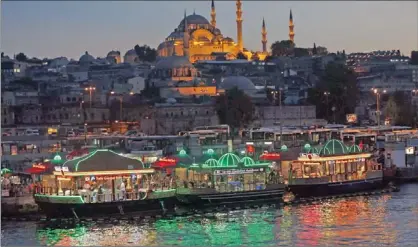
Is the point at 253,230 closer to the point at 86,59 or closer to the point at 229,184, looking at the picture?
the point at 229,184

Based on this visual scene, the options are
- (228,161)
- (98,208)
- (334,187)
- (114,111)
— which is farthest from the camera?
(114,111)

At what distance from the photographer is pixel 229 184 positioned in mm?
14586

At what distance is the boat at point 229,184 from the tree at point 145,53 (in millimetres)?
49594

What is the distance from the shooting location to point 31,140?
23.2 meters

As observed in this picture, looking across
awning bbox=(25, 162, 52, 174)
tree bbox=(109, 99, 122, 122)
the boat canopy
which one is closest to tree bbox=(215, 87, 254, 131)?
tree bbox=(109, 99, 122, 122)

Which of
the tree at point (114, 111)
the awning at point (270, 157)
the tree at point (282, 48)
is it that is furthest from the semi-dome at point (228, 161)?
the tree at point (282, 48)

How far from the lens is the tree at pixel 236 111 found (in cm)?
3146

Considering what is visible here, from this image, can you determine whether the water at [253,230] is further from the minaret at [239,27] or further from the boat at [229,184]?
the minaret at [239,27]

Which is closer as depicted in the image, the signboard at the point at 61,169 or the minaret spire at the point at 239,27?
the signboard at the point at 61,169

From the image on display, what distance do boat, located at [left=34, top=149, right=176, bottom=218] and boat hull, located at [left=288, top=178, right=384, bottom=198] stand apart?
A: 294 cm

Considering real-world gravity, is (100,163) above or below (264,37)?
below

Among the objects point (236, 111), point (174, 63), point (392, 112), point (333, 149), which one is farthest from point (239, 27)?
point (333, 149)

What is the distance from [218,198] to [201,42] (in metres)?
46.3

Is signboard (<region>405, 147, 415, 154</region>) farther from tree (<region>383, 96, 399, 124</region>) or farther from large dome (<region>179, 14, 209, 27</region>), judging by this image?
large dome (<region>179, 14, 209, 27</region>)
